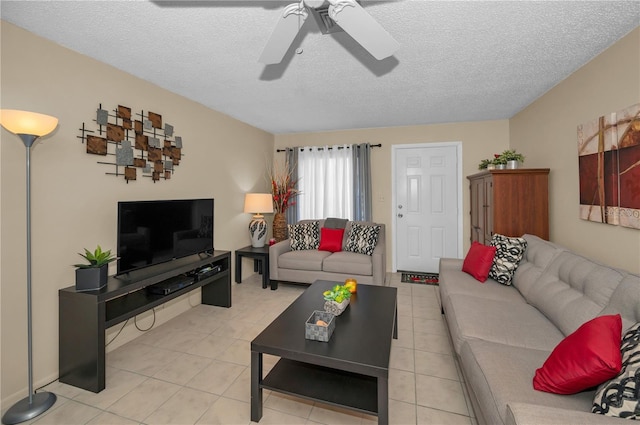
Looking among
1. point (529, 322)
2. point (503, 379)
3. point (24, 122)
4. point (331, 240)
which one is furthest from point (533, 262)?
point (24, 122)

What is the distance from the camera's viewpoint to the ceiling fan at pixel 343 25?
1.24m

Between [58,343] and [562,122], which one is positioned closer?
[58,343]

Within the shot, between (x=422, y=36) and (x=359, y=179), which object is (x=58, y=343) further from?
(x=359, y=179)

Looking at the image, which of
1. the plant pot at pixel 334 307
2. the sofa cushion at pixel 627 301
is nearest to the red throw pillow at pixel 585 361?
the sofa cushion at pixel 627 301

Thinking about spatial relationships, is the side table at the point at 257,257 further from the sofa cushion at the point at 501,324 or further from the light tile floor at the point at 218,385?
the sofa cushion at the point at 501,324

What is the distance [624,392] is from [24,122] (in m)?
3.10

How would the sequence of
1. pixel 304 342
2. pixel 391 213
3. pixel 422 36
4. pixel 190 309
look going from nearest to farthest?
pixel 304 342 < pixel 422 36 < pixel 190 309 < pixel 391 213

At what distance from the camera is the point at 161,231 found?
261cm

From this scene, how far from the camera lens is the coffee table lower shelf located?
153 cm

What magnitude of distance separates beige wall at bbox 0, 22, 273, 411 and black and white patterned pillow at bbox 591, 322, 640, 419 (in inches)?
125

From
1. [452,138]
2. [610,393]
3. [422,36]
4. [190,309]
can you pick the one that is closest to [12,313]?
[190,309]

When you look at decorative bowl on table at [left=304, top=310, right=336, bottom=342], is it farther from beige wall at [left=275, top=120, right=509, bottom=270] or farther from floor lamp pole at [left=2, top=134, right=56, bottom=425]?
beige wall at [left=275, top=120, right=509, bottom=270]

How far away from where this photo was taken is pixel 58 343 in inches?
81.4

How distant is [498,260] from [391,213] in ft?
7.14
